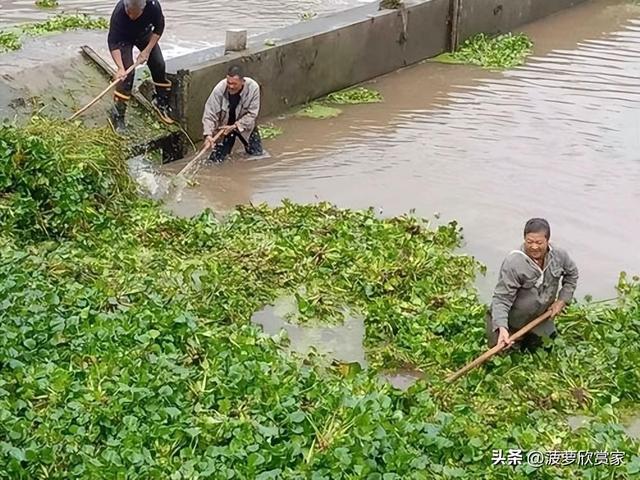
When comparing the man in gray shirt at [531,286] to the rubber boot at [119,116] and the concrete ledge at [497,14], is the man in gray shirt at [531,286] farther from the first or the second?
the concrete ledge at [497,14]

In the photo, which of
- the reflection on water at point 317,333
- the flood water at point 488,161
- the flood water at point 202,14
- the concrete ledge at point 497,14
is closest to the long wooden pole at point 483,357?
the reflection on water at point 317,333

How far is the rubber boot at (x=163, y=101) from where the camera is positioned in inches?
468

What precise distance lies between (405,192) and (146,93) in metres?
3.45

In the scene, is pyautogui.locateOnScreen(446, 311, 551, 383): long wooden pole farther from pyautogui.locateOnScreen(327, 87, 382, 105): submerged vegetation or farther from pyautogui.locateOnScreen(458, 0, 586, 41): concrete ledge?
pyautogui.locateOnScreen(458, 0, 586, 41): concrete ledge

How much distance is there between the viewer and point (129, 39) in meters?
11.5

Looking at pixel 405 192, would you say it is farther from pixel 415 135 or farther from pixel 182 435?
pixel 182 435

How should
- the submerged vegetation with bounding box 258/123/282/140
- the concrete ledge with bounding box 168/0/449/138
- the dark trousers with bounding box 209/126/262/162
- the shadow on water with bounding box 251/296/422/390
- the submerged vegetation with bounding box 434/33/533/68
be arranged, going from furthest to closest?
the submerged vegetation with bounding box 434/33/533/68 → the submerged vegetation with bounding box 258/123/282/140 → the concrete ledge with bounding box 168/0/449/138 → the dark trousers with bounding box 209/126/262/162 → the shadow on water with bounding box 251/296/422/390

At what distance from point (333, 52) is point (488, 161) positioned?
3.42 meters

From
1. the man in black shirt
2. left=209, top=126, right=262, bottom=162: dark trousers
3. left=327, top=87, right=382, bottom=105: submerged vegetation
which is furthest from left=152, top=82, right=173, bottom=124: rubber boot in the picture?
left=327, top=87, right=382, bottom=105: submerged vegetation

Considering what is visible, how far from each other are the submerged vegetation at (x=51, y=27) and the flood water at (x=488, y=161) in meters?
3.93

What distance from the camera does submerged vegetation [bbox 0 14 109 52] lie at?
13.5 metres

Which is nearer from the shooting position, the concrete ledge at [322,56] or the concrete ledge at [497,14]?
the concrete ledge at [322,56]

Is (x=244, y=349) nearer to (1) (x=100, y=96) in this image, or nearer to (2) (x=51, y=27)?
(1) (x=100, y=96)

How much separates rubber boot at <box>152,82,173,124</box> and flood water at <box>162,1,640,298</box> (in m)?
1.05
